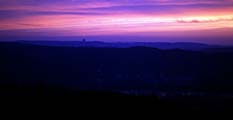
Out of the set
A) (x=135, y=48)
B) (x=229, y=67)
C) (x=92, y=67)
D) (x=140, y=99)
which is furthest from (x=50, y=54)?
(x=140, y=99)

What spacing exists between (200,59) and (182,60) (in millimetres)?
4835

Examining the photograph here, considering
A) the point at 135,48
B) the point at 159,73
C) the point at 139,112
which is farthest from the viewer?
the point at 135,48

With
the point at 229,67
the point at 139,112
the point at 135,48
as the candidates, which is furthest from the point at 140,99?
the point at 135,48

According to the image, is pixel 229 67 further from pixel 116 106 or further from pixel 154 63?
pixel 116 106

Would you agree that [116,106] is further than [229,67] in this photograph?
No

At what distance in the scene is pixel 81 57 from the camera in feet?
337

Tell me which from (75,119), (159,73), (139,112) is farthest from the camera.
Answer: (159,73)

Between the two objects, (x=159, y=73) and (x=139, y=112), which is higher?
(x=139, y=112)

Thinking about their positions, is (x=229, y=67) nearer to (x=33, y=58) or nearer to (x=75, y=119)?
(x=33, y=58)

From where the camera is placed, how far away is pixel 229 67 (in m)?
89.4

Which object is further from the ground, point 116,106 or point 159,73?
point 116,106

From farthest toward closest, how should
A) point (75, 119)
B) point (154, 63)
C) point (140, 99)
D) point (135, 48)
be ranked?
point (135, 48)
point (154, 63)
point (140, 99)
point (75, 119)

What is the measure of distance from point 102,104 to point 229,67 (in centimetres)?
7222

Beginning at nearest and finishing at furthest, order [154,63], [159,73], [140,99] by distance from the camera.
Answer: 1. [140,99]
2. [159,73]
3. [154,63]
